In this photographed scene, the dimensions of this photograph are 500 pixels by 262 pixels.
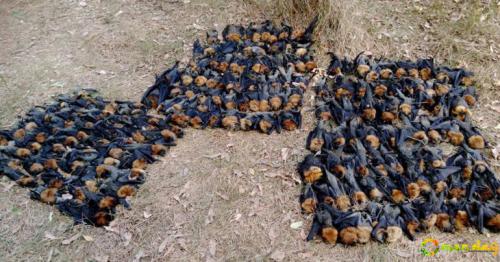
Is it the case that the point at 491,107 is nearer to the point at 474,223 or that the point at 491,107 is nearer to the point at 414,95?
the point at 414,95

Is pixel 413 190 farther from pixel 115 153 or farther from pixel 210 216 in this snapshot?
pixel 115 153

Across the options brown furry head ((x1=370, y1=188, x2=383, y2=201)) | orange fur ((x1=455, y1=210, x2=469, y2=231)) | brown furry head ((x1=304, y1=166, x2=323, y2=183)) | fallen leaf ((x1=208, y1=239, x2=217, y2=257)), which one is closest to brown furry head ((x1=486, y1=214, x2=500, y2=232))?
orange fur ((x1=455, y1=210, x2=469, y2=231))

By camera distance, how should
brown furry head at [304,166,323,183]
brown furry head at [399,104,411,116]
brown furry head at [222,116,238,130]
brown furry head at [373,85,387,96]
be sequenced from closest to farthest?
brown furry head at [304,166,323,183], brown furry head at [399,104,411,116], brown furry head at [222,116,238,130], brown furry head at [373,85,387,96]

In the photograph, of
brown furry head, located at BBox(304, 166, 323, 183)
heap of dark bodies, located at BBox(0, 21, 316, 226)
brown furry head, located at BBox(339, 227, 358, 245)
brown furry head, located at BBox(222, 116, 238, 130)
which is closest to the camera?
brown furry head, located at BBox(339, 227, 358, 245)

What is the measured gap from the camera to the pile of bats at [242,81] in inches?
193

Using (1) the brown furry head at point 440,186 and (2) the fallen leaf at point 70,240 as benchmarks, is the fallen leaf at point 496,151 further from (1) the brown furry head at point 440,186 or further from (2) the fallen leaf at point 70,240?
(2) the fallen leaf at point 70,240

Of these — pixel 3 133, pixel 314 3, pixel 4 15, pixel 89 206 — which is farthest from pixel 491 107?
pixel 4 15

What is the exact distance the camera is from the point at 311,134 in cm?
470

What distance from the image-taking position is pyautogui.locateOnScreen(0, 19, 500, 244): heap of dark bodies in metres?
3.88

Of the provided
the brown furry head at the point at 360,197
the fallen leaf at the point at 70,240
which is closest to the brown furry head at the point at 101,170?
the fallen leaf at the point at 70,240

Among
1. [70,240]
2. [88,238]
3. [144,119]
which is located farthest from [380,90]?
[70,240]

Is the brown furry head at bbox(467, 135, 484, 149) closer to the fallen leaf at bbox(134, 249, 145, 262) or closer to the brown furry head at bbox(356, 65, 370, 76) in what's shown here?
the brown furry head at bbox(356, 65, 370, 76)

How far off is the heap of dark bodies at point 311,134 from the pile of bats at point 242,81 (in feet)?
0.05

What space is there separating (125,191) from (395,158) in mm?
2752
